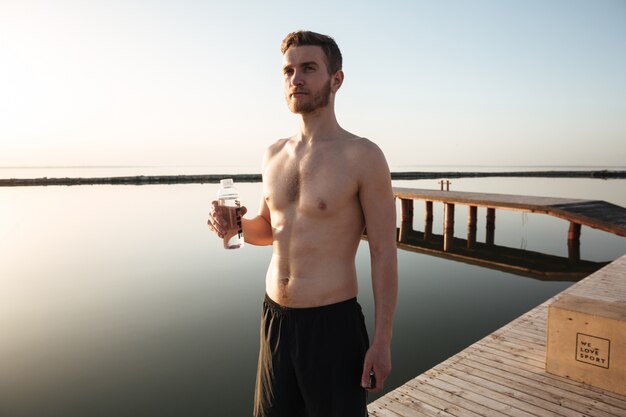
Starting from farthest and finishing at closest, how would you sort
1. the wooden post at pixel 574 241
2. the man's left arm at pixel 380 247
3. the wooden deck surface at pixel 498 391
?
1. the wooden post at pixel 574 241
2. the wooden deck surface at pixel 498 391
3. the man's left arm at pixel 380 247

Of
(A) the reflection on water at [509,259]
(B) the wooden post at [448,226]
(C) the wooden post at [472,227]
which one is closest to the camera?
(A) the reflection on water at [509,259]

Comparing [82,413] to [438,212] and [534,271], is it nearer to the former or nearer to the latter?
[534,271]

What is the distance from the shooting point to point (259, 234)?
7.82 feet

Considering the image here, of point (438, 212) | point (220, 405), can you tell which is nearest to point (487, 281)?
point (220, 405)

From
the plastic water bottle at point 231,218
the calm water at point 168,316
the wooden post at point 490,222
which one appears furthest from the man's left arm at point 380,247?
the wooden post at point 490,222

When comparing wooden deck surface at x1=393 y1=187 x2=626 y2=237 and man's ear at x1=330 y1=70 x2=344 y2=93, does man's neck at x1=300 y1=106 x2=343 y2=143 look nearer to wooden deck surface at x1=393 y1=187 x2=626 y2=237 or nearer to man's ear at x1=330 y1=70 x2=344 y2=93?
man's ear at x1=330 y1=70 x2=344 y2=93

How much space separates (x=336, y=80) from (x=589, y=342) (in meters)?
3.99

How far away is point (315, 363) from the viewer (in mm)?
1820

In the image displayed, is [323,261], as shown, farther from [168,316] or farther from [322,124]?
[168,316]

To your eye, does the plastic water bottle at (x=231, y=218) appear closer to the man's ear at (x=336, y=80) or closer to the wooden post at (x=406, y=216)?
the man's ear at (x=336, y=80)

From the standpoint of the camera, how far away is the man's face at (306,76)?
1879 mm

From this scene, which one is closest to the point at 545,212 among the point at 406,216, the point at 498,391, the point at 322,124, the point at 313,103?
the point at 406,216

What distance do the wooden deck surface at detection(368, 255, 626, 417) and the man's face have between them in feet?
10.5

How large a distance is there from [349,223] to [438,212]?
3093cm
